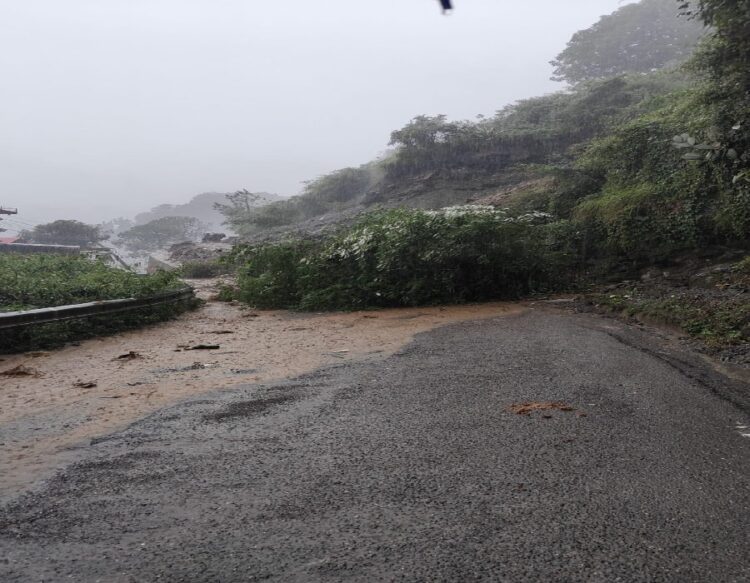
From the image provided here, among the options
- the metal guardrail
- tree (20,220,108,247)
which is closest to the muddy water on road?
the metal guardrail

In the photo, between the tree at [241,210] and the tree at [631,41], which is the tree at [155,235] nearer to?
the tree at [241,210]

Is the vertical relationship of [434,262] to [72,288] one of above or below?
below

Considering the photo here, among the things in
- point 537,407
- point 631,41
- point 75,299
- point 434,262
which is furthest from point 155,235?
point 537,407

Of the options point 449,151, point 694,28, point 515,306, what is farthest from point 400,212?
point 694,28

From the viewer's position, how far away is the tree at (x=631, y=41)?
42.8m

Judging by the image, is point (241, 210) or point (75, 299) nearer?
point (75, 299)

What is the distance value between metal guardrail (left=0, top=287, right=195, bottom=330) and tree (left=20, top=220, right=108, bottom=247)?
42.4 metres

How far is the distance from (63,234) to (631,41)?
51964 mm

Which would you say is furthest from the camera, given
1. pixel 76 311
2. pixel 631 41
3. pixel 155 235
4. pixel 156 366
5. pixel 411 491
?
pixel 155 235

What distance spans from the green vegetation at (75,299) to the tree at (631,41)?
40.9 meters

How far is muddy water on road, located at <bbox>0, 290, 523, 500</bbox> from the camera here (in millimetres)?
3770

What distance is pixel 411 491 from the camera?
8.89 feet

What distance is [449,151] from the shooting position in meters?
30.0

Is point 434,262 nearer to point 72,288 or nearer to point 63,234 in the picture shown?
point 72,288
